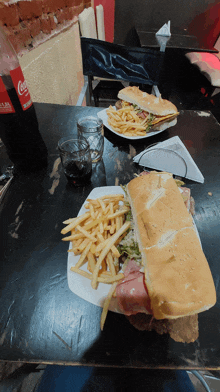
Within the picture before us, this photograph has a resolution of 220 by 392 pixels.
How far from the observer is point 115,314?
84 cm

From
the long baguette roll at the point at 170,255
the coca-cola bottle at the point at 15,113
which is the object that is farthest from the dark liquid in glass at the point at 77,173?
the long baguette roll at the point at 170,255

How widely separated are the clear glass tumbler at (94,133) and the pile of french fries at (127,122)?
0.27m

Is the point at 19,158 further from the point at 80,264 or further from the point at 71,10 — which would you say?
the point at 71,10

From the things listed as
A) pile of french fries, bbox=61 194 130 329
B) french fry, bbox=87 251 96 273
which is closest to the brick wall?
pile of french fries, bbox=61 194 130 329

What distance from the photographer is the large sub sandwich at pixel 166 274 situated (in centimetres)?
72

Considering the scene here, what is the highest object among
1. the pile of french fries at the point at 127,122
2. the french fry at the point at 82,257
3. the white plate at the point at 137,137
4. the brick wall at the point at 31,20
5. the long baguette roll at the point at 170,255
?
the brick wall at the point at 31,20

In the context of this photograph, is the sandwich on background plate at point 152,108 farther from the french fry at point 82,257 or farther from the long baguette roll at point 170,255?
the french fry at point 82,257

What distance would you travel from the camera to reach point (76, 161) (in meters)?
1.24

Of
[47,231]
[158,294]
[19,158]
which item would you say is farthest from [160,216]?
[19,158]

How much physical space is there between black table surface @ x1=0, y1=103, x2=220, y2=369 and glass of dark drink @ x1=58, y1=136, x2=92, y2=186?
0.27ft

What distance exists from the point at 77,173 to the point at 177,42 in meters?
4.54

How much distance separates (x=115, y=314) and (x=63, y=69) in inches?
136

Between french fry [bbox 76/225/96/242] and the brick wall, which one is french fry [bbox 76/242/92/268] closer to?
french fry [bbox 76/225/96/242]

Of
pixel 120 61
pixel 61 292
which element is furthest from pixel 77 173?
pixel 120 61
